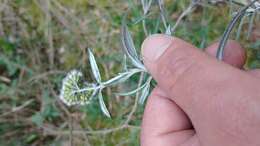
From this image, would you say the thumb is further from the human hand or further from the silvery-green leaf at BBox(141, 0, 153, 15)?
the silvery-green leaf at BBox(141, 0, 153, 15)

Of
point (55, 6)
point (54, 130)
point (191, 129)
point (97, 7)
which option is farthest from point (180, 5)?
point (191, 129)

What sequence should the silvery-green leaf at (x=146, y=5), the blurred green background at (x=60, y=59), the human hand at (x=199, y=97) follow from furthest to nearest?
the blurred green background at (x=60, y=59), the silvery-green leaf at (x=146, y=5), the human hand at (x=199, y=97)

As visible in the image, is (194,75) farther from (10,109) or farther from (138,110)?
(10,109)

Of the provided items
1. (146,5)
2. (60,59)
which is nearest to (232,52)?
(146,5)

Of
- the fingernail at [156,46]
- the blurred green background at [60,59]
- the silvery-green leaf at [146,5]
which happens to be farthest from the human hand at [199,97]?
the blurred green background at [60,59]

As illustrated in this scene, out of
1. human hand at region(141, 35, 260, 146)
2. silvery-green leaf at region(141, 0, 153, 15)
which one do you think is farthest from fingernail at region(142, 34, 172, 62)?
silvery-green leaf at region(141, 0, 153, 15)

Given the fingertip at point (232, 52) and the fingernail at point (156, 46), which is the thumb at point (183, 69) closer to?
the fingernail at point (156, 46)

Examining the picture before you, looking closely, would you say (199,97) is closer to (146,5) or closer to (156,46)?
(156,46)
